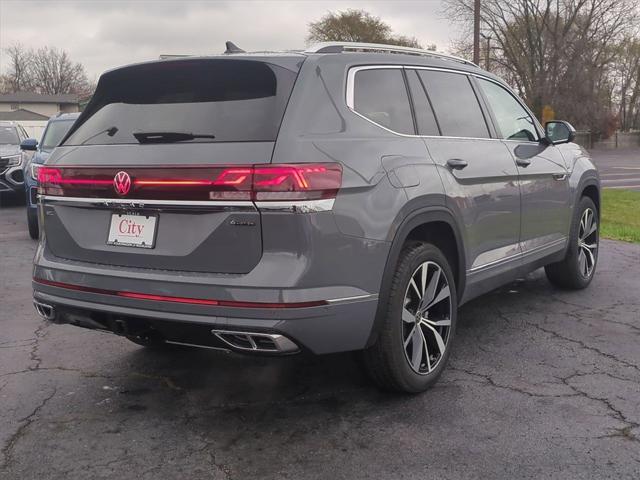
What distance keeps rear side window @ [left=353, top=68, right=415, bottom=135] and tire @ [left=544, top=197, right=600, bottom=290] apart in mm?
2464

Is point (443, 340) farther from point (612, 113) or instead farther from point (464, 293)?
point (612, 113)

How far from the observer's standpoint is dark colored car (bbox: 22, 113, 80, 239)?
923cm

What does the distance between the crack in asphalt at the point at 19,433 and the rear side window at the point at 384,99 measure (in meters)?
2.21

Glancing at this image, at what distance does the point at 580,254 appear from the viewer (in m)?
6.04

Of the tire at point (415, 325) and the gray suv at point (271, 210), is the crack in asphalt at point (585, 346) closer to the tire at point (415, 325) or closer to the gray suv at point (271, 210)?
the gray suv at point (271, 210)

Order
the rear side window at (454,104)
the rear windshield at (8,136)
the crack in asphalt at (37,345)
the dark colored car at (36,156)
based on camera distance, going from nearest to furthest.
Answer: the rear side window at (454,104)
the crack in asphalt at (37,345)
the dark colored car at (36,156)
the rear windshield at (8,136)

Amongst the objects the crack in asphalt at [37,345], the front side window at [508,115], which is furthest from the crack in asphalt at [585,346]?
the crack in asphalt at [37,345]

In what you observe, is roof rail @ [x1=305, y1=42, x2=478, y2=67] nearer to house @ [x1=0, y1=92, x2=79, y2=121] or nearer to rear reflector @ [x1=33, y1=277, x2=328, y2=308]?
rear reflector @ [x1=33, y1=277, x2=328, y2=308]

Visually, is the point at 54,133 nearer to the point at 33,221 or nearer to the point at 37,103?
the point at 33,221

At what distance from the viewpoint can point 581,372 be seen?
4094 mm

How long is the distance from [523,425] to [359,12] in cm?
6930

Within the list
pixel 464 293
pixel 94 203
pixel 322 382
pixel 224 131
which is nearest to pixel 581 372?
pixel 464 293

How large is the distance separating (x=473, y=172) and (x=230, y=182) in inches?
69.1

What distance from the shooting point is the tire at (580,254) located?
578 cm
